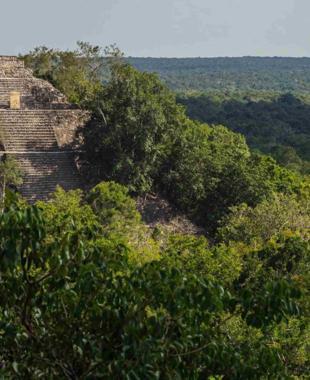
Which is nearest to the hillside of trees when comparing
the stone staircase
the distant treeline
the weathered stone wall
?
the weathered stone wall

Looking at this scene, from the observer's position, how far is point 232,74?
166000 millimetres

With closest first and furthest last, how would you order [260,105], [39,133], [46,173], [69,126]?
[46,173]
[39,133]
[69,126]
[260,105]

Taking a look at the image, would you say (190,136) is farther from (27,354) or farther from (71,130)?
(27,354)

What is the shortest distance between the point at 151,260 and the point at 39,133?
13.0 m

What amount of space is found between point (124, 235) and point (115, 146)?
4.46 meters

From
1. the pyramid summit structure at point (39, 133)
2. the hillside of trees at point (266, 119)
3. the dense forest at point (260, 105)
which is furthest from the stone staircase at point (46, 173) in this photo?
the hillside of trees at point (266, 119)

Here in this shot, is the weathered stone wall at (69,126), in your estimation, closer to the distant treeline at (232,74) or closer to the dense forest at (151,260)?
the dense forest at (151,260)

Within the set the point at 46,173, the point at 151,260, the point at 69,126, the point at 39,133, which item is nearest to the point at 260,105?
the point at 69,126

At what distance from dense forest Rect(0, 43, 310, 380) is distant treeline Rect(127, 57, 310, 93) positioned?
99644mm

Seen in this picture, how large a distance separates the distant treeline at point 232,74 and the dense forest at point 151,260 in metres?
99.6

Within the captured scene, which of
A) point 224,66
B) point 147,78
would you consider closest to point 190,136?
point 147,78

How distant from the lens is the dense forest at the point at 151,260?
4.85 metres

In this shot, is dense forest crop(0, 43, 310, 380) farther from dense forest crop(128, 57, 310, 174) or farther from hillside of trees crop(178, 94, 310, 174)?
hillside of trees crop(178, 94, 310, 174)

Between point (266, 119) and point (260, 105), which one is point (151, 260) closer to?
point (266, 119)
